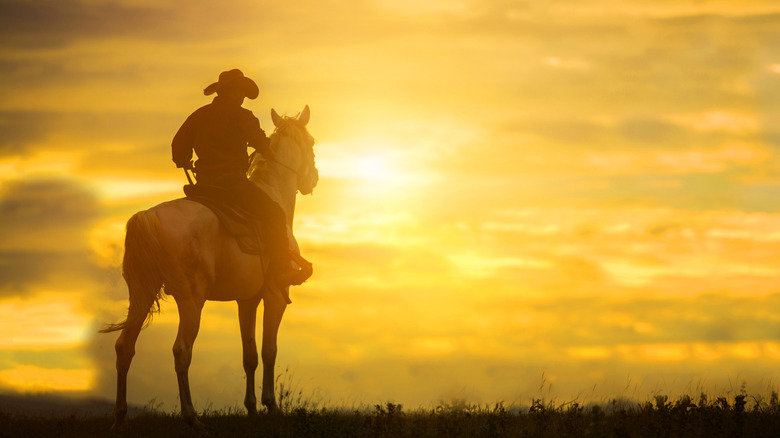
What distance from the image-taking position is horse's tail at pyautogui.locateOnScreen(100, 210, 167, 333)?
13.2 m

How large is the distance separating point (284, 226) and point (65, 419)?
442 centimetres

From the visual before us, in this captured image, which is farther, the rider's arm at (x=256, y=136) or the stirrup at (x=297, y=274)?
the stirrup at (x=297, y=274)

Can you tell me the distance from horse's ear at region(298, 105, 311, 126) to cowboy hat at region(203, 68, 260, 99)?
1179 mm

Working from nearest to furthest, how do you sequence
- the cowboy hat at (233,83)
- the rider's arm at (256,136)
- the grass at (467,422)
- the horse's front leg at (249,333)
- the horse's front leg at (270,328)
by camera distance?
1. the grass at (467,422)
2. the rider's arm at (256,136)
3. the cowboy hat at (233,83)
4. the horse's front leg at (270,328)
5. the horse's front leg at (249,333)

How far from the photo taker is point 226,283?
1412 centimetres

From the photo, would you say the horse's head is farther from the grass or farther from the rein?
the grass

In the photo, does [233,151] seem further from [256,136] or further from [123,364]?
[123,364]

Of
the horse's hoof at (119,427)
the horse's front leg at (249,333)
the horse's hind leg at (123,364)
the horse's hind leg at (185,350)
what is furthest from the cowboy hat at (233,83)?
the horse's hoof at (119,427)

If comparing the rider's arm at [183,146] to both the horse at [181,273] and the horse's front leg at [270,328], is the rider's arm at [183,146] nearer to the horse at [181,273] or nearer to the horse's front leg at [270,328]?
the horse at [181,273]

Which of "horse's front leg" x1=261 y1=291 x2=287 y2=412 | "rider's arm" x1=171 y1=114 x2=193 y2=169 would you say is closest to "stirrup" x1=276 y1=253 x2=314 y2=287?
"horse's front leg" x1=261 y1=291 x2=287 y2=412

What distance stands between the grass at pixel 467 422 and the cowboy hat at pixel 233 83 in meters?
4.97

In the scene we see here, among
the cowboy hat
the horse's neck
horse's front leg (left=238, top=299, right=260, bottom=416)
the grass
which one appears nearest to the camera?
the grass

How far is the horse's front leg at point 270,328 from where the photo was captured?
14945mm

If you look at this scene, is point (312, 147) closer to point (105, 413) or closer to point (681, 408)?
point (105, 413)
